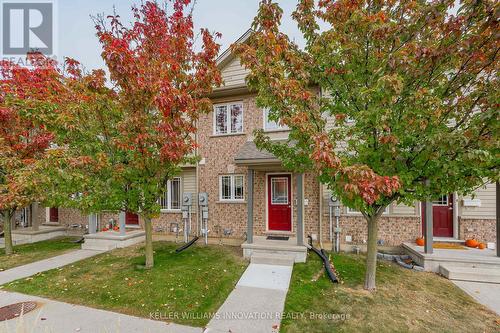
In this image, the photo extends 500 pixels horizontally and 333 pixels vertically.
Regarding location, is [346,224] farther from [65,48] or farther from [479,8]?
[65,48]

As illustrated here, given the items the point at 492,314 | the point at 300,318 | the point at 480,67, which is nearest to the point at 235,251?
the point at 300,318

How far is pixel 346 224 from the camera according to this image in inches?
311

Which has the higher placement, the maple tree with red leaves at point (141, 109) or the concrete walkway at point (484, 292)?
the maple tree with red leaves at point (141, 109)

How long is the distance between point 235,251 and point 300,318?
3898mm

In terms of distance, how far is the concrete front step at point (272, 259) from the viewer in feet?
20.3

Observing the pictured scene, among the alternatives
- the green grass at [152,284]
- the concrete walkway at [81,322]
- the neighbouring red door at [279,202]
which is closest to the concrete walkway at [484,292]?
the neighbouring red door at [279,202]

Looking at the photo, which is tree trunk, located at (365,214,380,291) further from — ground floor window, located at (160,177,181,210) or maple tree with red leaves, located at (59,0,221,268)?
ground floor window, located at (160,177,181,210)

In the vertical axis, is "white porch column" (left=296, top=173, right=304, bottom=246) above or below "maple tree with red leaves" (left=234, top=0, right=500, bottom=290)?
below

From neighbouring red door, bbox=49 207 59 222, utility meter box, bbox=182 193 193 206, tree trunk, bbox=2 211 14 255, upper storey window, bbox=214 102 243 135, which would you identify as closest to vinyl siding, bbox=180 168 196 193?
utility meter box, bbox=182 193 193 206

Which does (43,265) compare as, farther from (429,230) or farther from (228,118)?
(429,230)

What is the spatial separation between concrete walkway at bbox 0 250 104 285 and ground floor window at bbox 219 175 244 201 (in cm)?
494

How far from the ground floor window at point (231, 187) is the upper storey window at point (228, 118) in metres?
1.86

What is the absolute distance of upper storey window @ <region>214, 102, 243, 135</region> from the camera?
29.9 ft

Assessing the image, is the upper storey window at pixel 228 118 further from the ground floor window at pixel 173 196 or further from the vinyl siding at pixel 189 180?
the ground floor window at pixel 173 196
